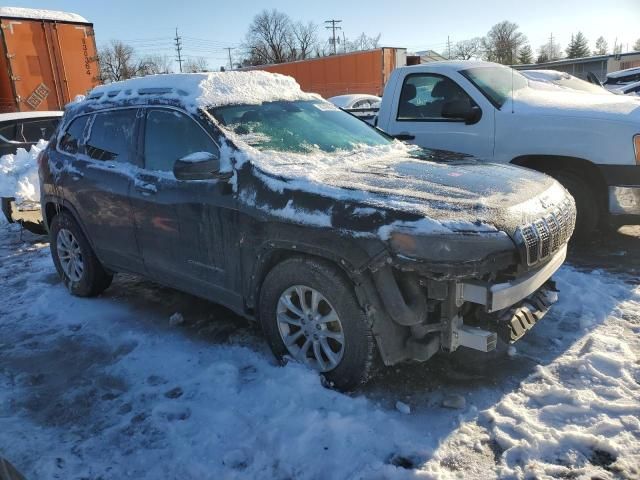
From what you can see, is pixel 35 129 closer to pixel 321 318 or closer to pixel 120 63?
pixel 321 318

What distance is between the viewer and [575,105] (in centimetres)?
546

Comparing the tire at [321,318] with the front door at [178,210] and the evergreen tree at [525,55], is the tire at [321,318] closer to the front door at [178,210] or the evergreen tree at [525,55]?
the front door at [178,210]

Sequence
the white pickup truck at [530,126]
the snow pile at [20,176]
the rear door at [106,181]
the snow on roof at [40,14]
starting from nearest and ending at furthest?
the rear door at [106,181], the white pickup truck at [530,126], the snow pile at [20,176], the snow on roof at [40,14]

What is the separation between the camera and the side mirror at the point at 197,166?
3.40 m

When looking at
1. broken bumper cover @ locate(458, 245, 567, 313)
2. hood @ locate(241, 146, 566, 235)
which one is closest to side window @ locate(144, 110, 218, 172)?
hood @ locate(241, 146, 566, 235)

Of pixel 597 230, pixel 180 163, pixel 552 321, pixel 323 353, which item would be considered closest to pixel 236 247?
pixel 180 163

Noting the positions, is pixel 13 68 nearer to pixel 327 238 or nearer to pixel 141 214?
pixel 141 214

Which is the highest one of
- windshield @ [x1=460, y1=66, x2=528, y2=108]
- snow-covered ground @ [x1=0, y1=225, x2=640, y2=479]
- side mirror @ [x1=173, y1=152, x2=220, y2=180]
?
windshield @ [x1=460, y1=66, x2=528, y2=108]

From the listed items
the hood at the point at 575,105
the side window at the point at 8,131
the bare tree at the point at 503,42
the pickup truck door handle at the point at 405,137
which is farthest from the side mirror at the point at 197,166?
the bare tree at the point at 503,42

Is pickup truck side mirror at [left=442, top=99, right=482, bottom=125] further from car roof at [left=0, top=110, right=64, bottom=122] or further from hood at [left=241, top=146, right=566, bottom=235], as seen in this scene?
car roof at [left=0, top=110, right=64, bottom=122]

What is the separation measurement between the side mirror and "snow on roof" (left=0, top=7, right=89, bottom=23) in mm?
11144

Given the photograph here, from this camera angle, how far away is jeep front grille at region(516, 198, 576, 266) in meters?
2.88

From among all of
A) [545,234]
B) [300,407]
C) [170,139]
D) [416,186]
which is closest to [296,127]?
[170,139]

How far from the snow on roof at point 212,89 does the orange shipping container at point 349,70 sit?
1735 cm
